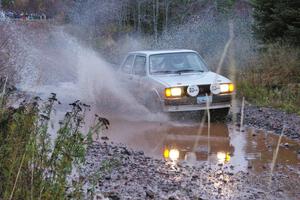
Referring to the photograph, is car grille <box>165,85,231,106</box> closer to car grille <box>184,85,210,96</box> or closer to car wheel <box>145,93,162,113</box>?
car grille <box>184,85,210,96</box>

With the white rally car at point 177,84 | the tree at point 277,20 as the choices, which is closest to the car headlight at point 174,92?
the white rally car at point 177,84

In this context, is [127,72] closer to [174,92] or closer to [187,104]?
[174,92]

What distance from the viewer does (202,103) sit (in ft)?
→ 32.0

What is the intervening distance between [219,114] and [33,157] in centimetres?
707

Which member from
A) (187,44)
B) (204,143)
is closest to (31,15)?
(187,44)

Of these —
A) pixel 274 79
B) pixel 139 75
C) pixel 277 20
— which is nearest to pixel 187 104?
pixel 139 75

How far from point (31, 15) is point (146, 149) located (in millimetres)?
41421

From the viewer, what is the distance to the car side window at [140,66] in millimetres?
11055

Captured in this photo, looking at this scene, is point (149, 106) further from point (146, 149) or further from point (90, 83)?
point (90, 83)

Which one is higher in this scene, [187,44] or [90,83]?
[187,44]

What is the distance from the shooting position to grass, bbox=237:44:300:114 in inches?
465

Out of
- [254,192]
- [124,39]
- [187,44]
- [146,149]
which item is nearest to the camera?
[254,192]

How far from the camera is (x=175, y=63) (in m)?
10.9

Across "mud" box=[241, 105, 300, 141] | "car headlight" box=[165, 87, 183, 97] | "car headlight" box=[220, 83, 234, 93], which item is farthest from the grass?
"car headlight" box=[165, 87, 183, 97]
